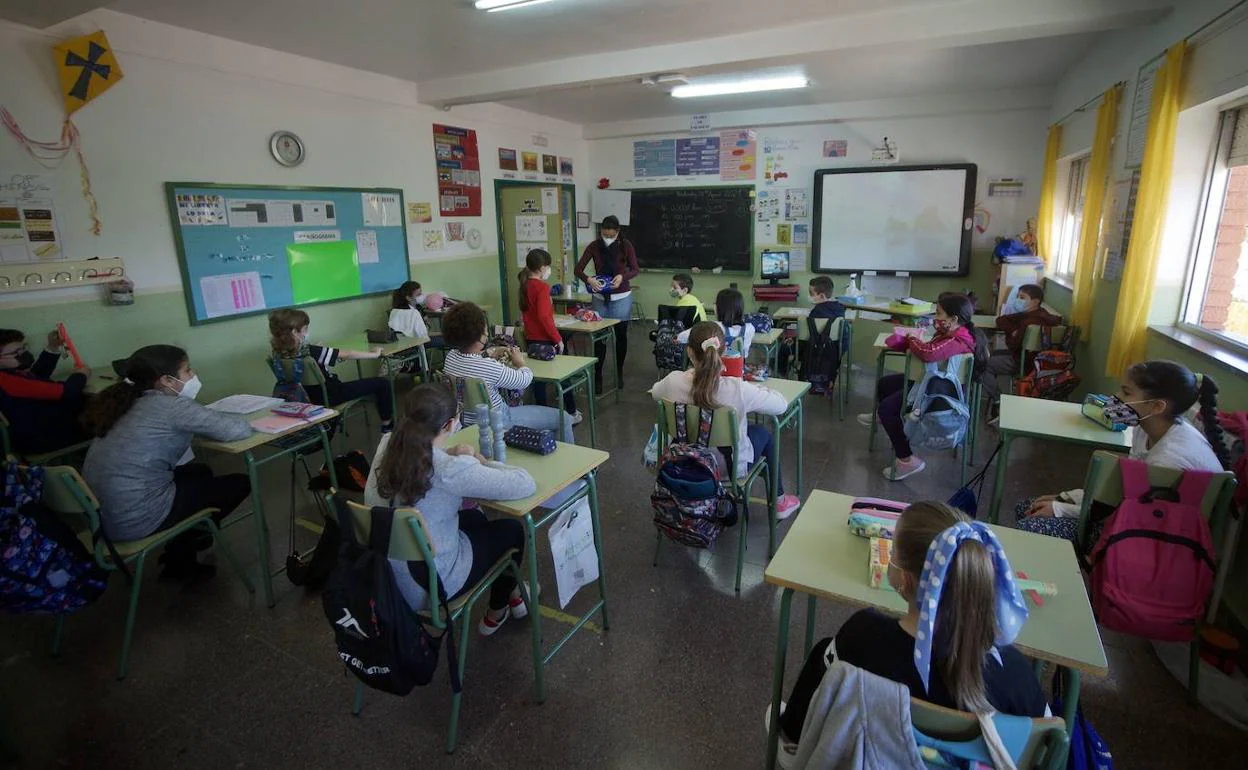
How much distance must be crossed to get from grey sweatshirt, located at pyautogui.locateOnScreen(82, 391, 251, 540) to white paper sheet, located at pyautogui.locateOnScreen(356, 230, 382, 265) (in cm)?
362

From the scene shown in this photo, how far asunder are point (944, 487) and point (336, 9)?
491 centimetres

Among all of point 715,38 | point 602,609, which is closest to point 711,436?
point 602,609

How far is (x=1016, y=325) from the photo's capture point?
209 inches

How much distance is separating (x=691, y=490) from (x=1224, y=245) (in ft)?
11.3

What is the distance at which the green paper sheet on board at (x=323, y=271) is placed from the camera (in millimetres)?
5363

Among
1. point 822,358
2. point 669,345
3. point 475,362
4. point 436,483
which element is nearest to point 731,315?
point 669,345

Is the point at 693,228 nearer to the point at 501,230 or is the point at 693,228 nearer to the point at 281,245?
the point at 501,230

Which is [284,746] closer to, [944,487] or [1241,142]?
[944,487]

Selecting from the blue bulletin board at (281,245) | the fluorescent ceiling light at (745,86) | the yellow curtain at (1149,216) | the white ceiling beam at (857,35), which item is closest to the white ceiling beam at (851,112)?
the fluorescent ceiling light at (745,86)

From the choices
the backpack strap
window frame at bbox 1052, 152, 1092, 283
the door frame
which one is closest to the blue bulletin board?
the door frame

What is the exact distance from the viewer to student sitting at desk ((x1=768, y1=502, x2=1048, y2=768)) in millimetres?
1087

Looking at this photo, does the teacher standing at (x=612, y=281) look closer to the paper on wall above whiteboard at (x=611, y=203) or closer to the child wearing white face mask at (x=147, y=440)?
the paper on wall above whiteboard at (x=611, y=203)

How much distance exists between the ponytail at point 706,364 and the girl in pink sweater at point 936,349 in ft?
5.12

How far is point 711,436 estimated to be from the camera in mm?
2711
